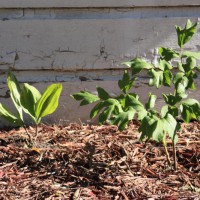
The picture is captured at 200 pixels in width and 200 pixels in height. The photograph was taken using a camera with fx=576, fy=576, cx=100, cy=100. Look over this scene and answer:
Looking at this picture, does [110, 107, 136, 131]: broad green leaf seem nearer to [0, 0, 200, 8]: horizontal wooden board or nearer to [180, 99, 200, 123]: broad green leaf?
[180, 99, 200, 123]: broad green leaf

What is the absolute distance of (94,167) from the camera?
315cm

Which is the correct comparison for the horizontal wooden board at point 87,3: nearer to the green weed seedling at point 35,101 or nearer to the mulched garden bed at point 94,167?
the green weed seedling at point 35,101

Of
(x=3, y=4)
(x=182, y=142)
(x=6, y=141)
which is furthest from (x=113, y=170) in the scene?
(x=3, y=4)

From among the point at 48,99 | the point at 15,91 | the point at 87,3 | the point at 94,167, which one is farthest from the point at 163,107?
the point at 87,3

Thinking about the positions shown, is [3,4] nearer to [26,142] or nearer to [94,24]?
[94,24]

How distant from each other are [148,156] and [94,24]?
968 mm

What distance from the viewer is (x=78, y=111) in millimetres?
3891

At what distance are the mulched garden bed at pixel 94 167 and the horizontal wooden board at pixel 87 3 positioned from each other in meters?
0.81

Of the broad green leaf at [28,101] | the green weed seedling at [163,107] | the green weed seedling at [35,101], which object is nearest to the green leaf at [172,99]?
the green weed seedling at [163,107]

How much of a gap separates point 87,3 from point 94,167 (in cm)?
113

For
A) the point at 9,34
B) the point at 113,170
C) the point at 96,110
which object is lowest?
the point at 113,170

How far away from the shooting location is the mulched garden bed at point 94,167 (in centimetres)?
293

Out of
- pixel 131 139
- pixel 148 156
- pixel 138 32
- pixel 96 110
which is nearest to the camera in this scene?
pixel 96 110

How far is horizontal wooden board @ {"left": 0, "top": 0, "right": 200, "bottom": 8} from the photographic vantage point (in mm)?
3668
